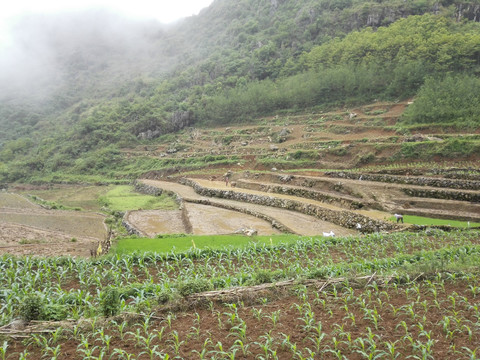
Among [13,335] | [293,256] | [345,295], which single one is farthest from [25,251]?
[345,295]

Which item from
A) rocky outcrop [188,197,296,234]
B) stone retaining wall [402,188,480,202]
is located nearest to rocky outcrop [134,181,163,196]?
rocky outcrop [188,197,296,234]

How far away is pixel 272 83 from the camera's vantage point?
69062 millimetres

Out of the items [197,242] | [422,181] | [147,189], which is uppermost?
[197,242]

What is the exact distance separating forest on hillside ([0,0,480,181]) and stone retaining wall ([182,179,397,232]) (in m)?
22.4

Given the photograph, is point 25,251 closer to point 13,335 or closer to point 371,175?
point 13,335

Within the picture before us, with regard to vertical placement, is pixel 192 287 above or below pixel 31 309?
below

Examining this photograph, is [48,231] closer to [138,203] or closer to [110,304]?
[138,203]

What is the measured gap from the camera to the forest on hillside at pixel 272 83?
44.7 meters

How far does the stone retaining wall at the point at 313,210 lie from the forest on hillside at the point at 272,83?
2243cm

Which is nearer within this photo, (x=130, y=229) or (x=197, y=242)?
(x=197, y=242)

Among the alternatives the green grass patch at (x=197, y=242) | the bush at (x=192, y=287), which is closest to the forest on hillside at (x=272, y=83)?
the green grass patch at (x=197, y=242)

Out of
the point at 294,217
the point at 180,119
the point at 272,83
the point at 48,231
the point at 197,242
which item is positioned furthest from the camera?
the point at 180,119

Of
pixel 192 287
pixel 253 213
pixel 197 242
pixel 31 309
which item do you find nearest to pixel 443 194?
pixel 253 213

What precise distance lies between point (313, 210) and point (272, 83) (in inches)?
2106
